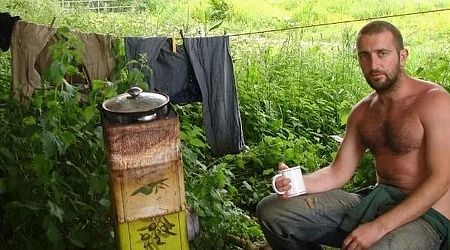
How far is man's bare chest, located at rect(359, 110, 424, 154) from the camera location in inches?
104

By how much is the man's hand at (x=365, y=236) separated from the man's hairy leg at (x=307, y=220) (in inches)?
12.4

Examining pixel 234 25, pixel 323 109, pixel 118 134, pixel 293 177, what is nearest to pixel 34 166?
pixel 118 134

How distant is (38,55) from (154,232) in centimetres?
196

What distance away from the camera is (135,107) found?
2.36 m

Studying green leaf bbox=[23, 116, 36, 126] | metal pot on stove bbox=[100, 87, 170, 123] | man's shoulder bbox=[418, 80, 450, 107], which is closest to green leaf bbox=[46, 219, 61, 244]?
green leaf bbox=[23, 116, 36, 126]

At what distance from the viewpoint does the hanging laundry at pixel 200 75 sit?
4.01m

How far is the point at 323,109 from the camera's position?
5445 millimetres

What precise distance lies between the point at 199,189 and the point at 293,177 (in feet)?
3.13

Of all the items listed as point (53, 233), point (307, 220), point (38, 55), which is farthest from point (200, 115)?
point (307, 220)

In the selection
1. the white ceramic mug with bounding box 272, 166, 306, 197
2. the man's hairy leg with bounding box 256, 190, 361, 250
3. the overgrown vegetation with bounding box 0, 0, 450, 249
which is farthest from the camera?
the overgrown vegetation with bounding box 0, 0, 450, 249

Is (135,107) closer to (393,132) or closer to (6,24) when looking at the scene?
(393,132)

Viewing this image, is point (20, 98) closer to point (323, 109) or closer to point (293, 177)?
point (293, 177)

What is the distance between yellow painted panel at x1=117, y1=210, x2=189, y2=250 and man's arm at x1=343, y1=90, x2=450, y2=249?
2.31ft

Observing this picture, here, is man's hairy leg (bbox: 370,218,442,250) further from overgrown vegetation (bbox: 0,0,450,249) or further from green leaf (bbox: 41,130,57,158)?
green leaf (bbox: 41,130,57,158)
